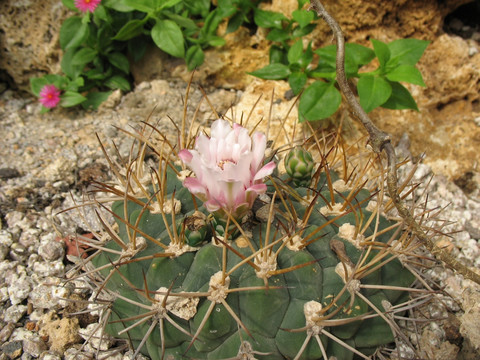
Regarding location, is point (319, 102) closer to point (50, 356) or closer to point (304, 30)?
point (304, 30)

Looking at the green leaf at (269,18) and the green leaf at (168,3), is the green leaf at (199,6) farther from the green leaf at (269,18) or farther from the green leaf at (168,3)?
the green leaf at (269,18)

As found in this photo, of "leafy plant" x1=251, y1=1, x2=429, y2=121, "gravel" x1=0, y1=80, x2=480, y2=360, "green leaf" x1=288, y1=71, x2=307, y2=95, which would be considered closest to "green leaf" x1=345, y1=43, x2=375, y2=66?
"leafy plant" x1=251, y1=1, x2=429, y2=121

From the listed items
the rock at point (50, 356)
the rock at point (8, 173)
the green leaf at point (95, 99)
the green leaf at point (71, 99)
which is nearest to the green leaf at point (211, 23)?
the green leaf at point (95, 99)

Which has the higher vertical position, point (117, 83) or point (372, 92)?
point (372, 92)

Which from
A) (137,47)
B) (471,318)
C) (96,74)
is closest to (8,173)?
(96,74)

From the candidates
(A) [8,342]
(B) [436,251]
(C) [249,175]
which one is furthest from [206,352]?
(A) [8,342]

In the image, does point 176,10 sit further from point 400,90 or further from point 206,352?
point 206,352
